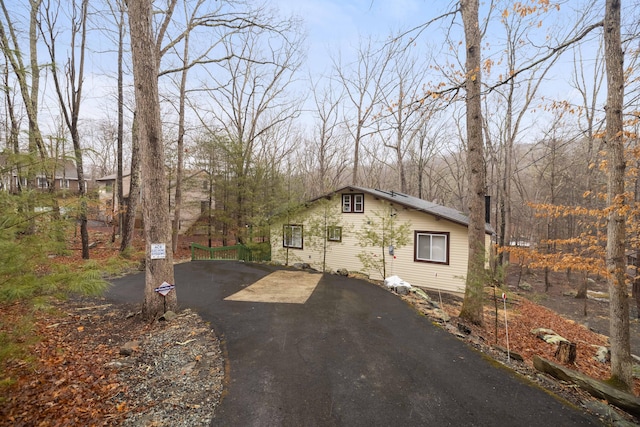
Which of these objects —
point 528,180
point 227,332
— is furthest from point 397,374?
point 528,180

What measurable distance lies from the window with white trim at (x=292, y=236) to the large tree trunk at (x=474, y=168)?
9026 millimetres

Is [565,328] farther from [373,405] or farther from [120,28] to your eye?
[120,28]

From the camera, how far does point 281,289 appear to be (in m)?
8.30

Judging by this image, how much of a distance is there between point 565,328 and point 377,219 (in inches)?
306

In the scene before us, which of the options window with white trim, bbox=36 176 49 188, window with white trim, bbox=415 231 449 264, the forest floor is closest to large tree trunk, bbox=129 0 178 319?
the forest floor

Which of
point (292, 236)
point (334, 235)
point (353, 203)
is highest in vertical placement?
point (353, 203)

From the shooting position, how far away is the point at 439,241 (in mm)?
11430

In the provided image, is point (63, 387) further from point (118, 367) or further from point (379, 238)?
point (379, 238)

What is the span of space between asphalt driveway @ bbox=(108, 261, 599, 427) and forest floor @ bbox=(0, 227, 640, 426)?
1.26 feet

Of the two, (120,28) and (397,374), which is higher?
(120,28)

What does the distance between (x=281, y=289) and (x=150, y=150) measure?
206 inches

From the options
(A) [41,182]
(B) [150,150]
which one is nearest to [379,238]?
(B) [150,150]

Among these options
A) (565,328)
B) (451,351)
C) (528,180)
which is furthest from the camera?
(528,180)

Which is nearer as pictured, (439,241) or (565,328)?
(565,328)
